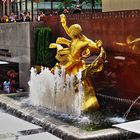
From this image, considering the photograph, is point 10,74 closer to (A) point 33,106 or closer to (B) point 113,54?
(A) point 33,106

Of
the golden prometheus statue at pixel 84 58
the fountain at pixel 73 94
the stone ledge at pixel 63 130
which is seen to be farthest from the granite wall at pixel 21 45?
the stone ledge at pixel 63 130

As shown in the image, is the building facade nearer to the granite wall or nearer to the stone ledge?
the granite wall

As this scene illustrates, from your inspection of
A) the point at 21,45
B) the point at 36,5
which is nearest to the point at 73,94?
the point at 21,45

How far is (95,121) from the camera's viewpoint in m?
8.57

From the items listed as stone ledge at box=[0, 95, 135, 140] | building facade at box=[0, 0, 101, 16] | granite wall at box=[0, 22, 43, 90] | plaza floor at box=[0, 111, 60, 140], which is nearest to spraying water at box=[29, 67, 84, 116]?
stone ledge at box=[0, 95, 135, 140]

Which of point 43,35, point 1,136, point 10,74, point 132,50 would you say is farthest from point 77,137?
point 10,74

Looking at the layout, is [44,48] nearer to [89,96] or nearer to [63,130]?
[89,96]

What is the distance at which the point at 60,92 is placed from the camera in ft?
31.4

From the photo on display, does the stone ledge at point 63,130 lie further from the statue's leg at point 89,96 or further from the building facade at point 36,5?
the building facade at point 36,5

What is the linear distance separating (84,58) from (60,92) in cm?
91

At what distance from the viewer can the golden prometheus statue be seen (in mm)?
9438

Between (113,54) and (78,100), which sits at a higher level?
(113,54)

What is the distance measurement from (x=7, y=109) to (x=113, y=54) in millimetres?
2625

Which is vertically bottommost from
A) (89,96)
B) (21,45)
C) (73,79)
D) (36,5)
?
(89,96)
